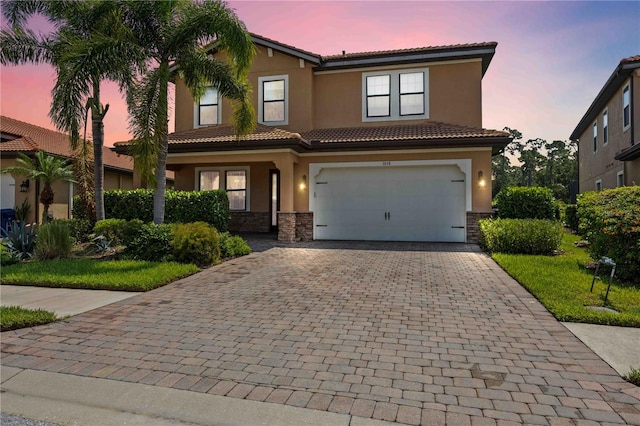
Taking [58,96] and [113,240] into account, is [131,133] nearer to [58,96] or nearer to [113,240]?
[58,96]

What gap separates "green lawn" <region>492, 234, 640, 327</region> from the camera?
16.3 feet

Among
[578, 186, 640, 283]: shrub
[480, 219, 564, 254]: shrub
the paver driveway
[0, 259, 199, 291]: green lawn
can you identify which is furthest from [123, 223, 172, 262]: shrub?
[578, 186, 640, 283]: shrub

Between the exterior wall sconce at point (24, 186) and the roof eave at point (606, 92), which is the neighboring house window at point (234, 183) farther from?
the roof eave at point (606, 92)

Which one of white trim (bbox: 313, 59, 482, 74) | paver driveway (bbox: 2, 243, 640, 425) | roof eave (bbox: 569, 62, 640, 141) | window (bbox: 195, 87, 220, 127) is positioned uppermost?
white trim (bbox: 313, 59, 482, 74)

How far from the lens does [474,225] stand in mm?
13203

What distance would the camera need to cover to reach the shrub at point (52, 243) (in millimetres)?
9672

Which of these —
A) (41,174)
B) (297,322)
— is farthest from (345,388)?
(41,174)

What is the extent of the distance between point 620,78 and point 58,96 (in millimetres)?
18739

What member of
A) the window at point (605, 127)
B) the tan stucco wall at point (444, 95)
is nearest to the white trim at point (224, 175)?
the tan stucco wall at point (444, 95)

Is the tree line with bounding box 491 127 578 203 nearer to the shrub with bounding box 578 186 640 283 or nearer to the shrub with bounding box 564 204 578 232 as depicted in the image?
the shrub with bounding box 564 204 578 232

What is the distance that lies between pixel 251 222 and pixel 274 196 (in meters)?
1.53

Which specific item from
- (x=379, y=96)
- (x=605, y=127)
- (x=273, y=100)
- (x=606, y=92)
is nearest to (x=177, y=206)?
(x=273, y=100)

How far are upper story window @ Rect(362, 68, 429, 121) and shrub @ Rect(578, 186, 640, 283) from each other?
27.1 feet

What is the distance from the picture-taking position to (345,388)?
3.21 m
